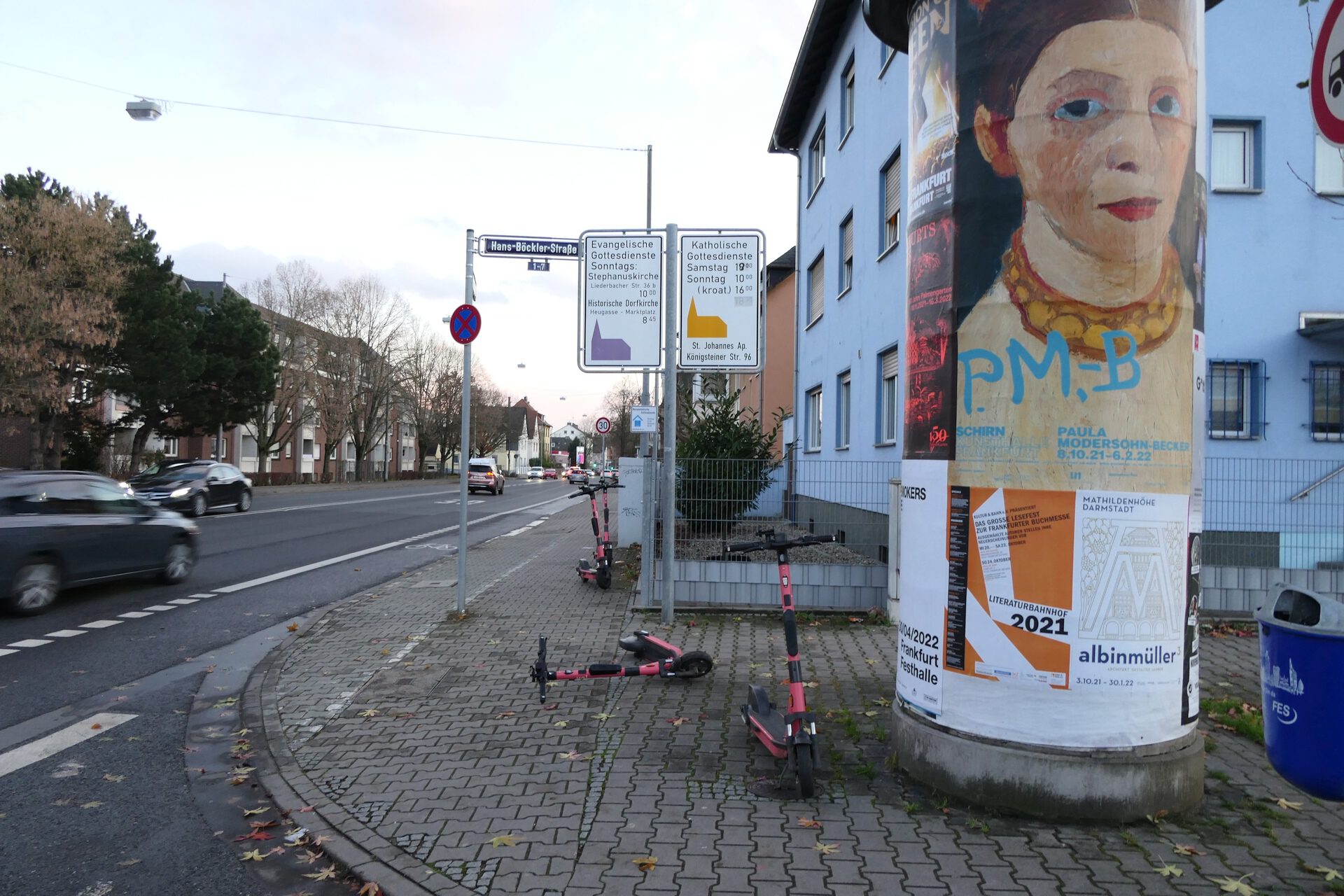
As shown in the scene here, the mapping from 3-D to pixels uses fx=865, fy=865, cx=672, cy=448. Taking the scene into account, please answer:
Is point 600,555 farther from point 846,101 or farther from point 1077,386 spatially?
point 846,101

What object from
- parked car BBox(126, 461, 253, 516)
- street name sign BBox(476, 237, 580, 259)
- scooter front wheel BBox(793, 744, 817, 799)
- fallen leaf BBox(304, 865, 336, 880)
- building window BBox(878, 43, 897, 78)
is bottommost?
fallen leaf BBox(304, 865, 336, 880)

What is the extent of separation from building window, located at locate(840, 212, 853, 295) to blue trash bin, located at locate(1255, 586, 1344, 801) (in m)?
13.2

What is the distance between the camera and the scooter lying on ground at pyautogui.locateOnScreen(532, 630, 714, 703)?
222 inches

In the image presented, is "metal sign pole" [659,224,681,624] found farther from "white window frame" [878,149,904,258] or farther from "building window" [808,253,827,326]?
"building window" [808,253,827,326]

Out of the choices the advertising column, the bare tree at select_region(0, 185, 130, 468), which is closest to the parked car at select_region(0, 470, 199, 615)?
the advertising column

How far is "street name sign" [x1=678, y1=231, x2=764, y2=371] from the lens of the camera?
841 cm

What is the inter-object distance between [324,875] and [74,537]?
786 centimetres

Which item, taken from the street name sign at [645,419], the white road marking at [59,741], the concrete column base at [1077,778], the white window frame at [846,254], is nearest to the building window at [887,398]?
the white window frame at [846,254]

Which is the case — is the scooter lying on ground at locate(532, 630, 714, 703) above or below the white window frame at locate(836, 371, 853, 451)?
below

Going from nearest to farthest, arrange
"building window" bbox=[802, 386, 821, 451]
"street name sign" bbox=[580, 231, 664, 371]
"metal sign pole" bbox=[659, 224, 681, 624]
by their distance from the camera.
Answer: "metal sign pole" bbox=[659, 224, 681, 624] → "street name sign" bbox=[580, 231, 664, 371] → "building window" bbox=[802, 386, 821, 451]

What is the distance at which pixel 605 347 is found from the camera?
338 inches

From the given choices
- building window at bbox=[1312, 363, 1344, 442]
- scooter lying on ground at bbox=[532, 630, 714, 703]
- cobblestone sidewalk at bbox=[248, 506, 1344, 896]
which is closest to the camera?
cobblestone sidewalk at bbox=[248, 506, 1344, 896]

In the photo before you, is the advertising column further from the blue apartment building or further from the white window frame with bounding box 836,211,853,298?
the white window frame with bounding box 836,211,853,298

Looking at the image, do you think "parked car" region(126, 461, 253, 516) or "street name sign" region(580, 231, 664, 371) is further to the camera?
"parked car" region(126, 461, 253, 516)
